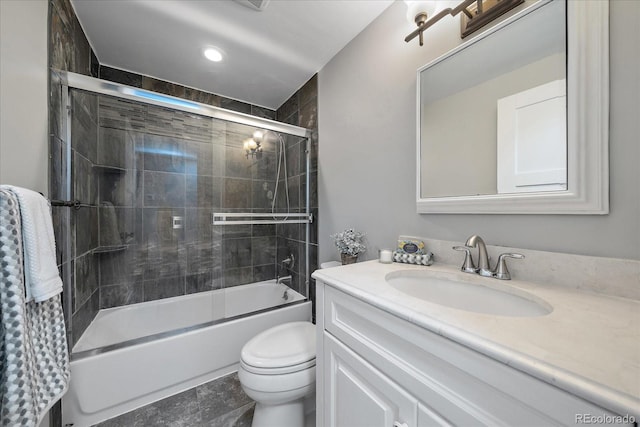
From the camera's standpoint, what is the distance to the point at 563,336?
0.44 metres

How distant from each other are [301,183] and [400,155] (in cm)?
105

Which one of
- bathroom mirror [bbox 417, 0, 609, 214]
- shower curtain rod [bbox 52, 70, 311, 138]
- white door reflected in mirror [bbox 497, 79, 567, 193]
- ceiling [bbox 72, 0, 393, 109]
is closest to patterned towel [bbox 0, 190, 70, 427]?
shower curtain rod [bbox 52, 70, 311, 138]

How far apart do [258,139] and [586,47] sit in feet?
6.20

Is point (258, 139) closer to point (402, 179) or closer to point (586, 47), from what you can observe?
point (402, 179)

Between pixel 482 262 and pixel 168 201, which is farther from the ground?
pixel 168 201

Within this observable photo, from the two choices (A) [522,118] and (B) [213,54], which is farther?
(B) [213,54]

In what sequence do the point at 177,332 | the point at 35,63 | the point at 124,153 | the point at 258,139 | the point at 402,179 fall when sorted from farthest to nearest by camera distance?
the point at 258,139
the point at 124,153
the point at 177,332
the point at 402,179
the point at 35,63

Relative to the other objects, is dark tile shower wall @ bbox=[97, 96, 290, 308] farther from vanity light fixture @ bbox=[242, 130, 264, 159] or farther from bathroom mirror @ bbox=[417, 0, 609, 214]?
bathroom mirror @ bbox=[417, 0, 609, 214]

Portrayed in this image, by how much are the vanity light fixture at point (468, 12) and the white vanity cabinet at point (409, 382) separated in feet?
3.86

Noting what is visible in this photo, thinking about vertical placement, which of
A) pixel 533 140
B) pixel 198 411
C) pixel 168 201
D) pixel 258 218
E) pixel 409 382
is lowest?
pixel 198 411

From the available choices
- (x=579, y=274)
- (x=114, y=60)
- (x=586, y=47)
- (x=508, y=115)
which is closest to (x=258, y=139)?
(x=114, y=60)

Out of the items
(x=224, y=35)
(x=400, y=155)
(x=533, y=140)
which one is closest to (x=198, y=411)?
(x=400, y=155)

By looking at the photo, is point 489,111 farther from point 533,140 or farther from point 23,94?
point 23,94

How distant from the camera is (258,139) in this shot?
2.00 meters
